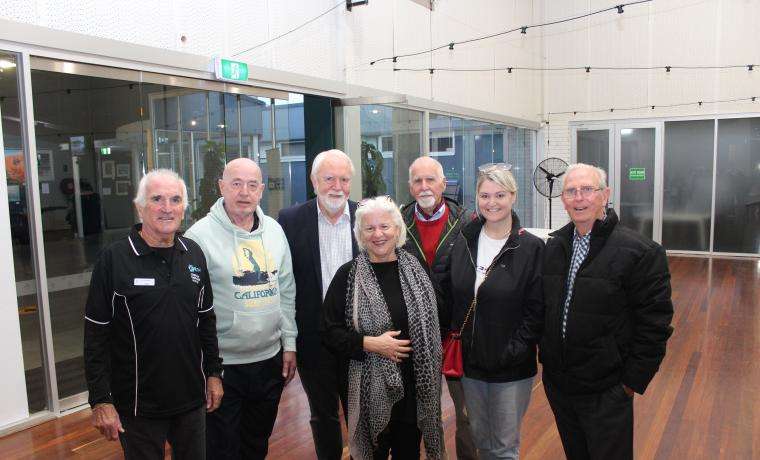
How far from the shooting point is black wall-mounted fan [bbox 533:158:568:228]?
31.4ft

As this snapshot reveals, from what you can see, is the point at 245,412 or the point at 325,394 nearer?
the point at 245,412

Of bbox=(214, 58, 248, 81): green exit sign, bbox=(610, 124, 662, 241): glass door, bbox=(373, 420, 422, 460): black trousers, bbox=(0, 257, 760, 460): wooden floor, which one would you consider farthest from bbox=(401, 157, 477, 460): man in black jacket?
bbox=(610, 124, 662, 241): glass door

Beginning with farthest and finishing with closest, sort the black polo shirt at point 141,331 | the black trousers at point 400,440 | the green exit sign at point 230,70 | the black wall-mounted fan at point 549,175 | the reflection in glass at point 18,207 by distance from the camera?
1. the black wall-mounted fan at point 549,175
2. the green exit sign at point 230,70
3. the reflection in glass at point 18,207
4. the black trousers at point 400,440
5. the black polo shirt at point 141,331

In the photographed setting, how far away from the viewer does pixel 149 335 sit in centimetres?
216

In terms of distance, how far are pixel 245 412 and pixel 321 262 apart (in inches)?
30.5

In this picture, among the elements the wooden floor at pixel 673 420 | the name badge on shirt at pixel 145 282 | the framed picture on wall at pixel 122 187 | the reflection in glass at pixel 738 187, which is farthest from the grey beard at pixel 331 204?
the reflection in glass at pixel 738 187

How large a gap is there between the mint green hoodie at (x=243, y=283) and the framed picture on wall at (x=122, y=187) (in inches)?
93.8

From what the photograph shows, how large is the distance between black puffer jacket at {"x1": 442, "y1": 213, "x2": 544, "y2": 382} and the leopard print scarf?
17 centimetres

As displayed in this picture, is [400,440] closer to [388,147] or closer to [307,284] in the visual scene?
[307,284]

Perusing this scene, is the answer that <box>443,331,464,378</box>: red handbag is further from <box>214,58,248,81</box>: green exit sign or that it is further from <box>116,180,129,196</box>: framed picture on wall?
<box>214,58,248,81</box>: green exit sign

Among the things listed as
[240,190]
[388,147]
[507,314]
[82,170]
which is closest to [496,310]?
[507,314]

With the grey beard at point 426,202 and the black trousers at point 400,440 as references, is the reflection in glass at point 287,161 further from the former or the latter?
the black trousers at point 400,440

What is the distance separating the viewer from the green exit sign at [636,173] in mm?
11859

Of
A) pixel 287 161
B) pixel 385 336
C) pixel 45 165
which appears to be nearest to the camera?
pixel 385 336
